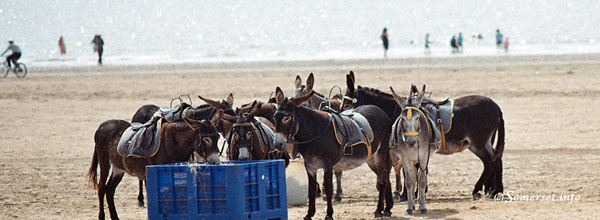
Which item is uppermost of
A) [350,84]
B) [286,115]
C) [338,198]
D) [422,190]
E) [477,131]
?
[350,84]

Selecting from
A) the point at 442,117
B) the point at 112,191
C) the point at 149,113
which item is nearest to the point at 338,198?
the point at 442,117

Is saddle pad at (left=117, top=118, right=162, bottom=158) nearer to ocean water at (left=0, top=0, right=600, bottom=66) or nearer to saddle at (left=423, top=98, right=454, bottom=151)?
saddle at (left=423, top=98, right=454, bottom=151)

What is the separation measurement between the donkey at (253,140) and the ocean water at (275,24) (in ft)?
211

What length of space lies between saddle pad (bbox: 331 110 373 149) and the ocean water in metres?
64.1

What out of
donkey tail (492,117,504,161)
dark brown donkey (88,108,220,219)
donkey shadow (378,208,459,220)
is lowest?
donkey shadow (378,208,459,220)

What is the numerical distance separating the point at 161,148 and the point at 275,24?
413 feet

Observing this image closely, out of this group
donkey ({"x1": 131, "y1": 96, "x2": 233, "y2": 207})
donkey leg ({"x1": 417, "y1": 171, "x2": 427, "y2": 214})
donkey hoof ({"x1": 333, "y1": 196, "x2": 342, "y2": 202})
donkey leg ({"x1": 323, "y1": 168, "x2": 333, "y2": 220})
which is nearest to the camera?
donkey leg ({"x1": 323, "y1": 168, "x2": 333, "y2": 220})

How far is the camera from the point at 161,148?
12.0 meters

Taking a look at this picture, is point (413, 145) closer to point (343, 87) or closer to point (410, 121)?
point (410, 121)

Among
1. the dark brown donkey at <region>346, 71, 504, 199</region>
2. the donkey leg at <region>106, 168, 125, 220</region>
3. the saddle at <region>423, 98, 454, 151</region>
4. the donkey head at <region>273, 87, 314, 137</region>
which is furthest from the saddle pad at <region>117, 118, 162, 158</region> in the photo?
the saddle at <region>423, 98, 454, 151</region>

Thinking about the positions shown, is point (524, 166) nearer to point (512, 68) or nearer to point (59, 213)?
point (59, 213)

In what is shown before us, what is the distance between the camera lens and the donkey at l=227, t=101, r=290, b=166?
11.5 m

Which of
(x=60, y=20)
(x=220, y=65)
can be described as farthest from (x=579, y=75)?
(x=60, y=20)

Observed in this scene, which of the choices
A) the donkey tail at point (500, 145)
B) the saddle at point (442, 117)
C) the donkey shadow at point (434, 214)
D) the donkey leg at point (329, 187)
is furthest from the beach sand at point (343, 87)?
the saddle at point (442, 117)
